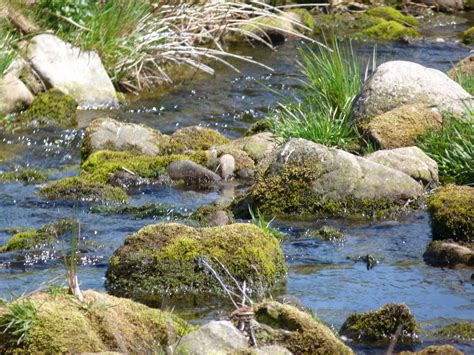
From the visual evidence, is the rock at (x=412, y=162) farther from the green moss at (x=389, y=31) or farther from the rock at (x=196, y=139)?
the green moss at (x=389, y=31)

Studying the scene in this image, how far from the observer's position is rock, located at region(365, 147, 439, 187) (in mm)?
9461

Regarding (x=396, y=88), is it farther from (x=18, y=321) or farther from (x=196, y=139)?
(x=18, y=321)

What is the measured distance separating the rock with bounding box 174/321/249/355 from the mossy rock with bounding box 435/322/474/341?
63.4 inches

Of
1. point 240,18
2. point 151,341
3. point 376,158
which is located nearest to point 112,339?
point 151,341

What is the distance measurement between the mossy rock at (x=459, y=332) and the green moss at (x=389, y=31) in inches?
540

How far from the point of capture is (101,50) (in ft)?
49.0

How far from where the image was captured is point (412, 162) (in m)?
9.51

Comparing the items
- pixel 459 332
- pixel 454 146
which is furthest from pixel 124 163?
pixel 459 332

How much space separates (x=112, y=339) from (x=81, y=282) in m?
2.00

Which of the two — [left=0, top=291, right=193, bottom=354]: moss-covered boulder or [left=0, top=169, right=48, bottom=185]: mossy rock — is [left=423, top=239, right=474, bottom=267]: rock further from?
[left=0, top=169, right=48, bottom=185]: mossy rock

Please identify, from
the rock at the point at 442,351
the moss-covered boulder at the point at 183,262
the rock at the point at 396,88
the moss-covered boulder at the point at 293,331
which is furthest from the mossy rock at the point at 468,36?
the moss-covered boulder at the point at 293,331

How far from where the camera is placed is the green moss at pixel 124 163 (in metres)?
10.4

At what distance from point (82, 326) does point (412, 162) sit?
17.0 feet

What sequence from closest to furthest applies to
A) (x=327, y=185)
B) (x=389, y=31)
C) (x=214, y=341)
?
(x=214, y=341) < (x=327, y=185) < (x=389, y=31)
